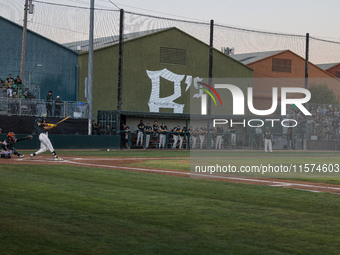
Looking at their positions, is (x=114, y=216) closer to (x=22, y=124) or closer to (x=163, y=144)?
(x=22, y=124)

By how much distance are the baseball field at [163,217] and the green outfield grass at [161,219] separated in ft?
0.04

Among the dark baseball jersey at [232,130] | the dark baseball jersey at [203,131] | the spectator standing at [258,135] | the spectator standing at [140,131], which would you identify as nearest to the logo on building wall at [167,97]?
the dark baseball jersey at [232,130]

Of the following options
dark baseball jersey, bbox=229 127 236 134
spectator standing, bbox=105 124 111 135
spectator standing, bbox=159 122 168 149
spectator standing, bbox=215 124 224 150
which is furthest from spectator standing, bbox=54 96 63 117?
dark baseball jersey, bbox=229 127 236 134

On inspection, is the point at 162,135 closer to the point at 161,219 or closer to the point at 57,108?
the point at 57,108

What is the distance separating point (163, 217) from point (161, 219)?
19 cm

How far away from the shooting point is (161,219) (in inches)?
291

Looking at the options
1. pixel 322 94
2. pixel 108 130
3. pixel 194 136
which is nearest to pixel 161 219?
pixel 108 130

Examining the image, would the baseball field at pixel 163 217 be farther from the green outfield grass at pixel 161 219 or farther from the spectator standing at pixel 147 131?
the spectator standing at pixel 147 131

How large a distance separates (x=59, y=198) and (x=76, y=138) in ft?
73.5

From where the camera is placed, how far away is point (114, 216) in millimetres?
7547

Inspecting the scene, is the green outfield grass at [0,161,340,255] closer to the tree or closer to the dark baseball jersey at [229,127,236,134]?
the dark baseball jersey at [229,127,236,134]

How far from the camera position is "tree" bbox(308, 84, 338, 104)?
66938 mm

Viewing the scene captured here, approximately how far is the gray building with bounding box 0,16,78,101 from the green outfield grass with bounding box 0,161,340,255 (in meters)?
28.6

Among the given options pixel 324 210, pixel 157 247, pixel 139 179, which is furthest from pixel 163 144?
pixel 157 247
